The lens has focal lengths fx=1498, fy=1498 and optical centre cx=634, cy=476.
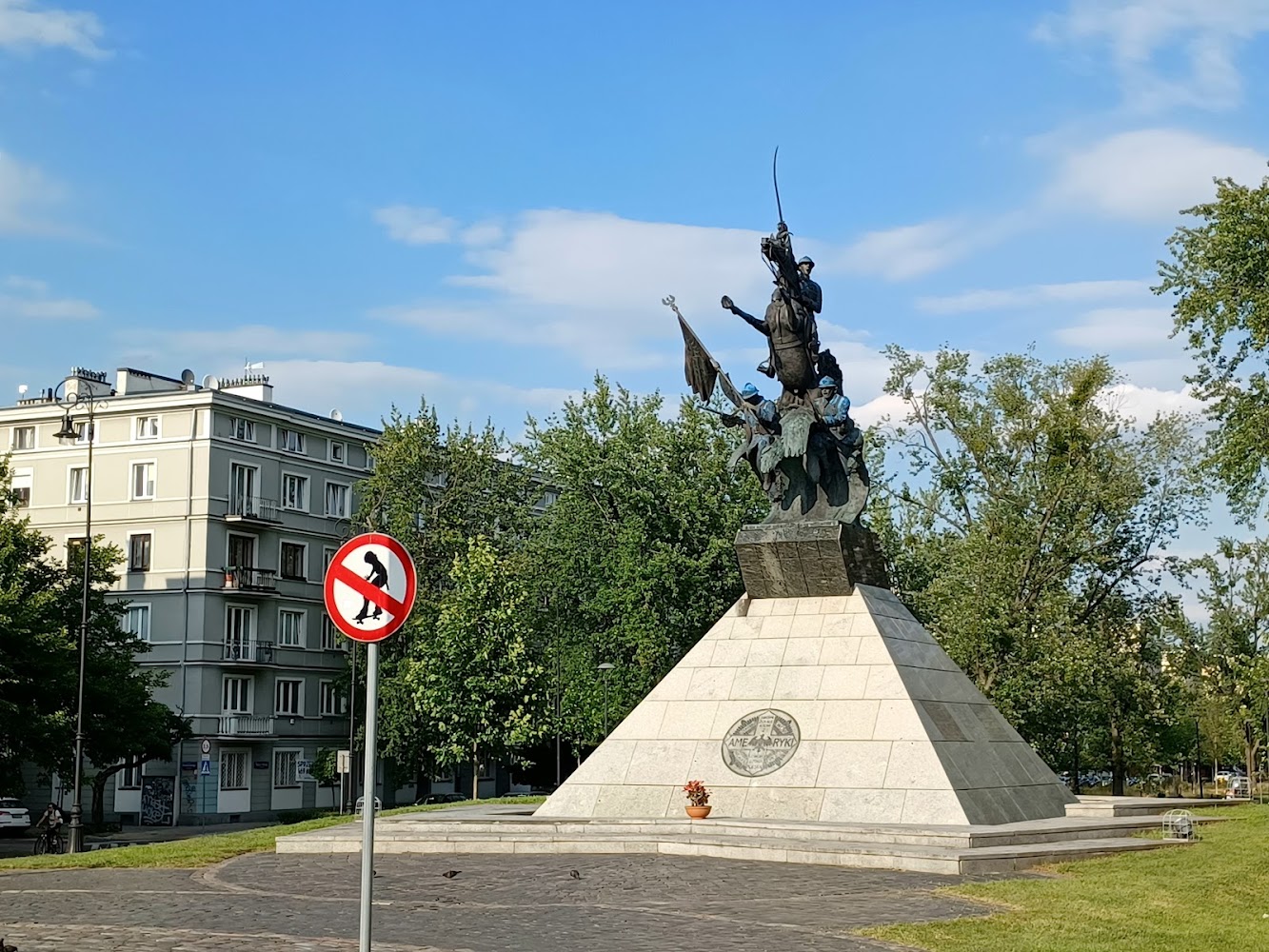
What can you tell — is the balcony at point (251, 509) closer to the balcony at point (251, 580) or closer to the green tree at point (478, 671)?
the balcony at point (251, 580)

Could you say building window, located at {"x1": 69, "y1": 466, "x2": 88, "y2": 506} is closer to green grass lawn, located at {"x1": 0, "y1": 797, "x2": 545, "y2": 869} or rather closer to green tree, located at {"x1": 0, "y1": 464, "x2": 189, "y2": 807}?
green tree, located at {"x1": 0, "y1": 464, "x2": 189, "y2": 807}

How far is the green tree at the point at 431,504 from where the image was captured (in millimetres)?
57219

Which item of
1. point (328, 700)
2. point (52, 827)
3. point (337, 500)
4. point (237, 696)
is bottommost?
point (52, 827)

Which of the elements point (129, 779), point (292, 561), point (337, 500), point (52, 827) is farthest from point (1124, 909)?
point (337, 500)

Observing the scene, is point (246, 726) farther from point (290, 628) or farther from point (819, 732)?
point (819, 732)

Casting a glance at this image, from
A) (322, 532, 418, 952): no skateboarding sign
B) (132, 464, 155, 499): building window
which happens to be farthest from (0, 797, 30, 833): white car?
(322, 532, 418, 952): no skateboarding sign

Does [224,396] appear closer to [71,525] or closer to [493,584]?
[71,525]

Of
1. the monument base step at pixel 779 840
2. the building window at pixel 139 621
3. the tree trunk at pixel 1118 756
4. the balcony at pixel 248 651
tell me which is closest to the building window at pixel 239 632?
the balcony at pixel 248 651

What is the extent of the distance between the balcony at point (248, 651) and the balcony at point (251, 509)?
4.90 m

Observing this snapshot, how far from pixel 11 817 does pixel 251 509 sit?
14672 millimetres

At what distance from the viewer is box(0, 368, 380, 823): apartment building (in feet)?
188

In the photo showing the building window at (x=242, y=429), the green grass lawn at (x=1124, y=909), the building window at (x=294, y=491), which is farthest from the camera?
the building window at (x=294, y=491)

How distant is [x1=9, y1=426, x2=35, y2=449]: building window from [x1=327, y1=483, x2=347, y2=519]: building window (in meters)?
12.0

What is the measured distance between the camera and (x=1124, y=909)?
14867mm
